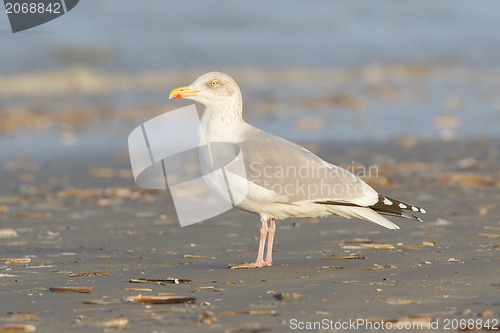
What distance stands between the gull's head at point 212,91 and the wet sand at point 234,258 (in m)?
1.16

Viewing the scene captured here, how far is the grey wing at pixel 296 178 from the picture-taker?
5805 millimetres

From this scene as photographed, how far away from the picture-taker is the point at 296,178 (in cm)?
589

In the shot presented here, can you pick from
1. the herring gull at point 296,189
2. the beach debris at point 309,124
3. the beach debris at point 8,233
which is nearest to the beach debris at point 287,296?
the herring gull at point 296,189

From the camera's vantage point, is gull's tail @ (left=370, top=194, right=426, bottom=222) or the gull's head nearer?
gull's tail @ (left=370, top=194, right=426, bottom=222)

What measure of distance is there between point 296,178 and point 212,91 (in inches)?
44.4

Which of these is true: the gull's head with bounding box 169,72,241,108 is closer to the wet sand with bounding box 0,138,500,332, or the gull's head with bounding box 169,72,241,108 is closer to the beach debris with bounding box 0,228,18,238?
the wet sand with bounding box 0,138,500,332

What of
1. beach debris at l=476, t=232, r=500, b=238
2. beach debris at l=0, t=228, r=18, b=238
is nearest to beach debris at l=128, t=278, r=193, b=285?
beach debris at l=0, t=228, r=18, b=238

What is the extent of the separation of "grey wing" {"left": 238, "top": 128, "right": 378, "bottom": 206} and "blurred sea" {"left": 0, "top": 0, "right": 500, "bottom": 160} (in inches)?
303

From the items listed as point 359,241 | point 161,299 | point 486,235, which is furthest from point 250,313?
point 486,235

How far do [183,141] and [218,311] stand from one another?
8.89 m

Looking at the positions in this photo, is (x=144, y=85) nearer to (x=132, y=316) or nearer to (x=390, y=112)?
(x=390, y=112)

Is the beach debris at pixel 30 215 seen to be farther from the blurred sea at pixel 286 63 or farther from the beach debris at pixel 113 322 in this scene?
the blurred sea at pixel 286 63

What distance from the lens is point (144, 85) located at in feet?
75.6

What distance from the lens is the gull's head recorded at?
6508 millimetres
